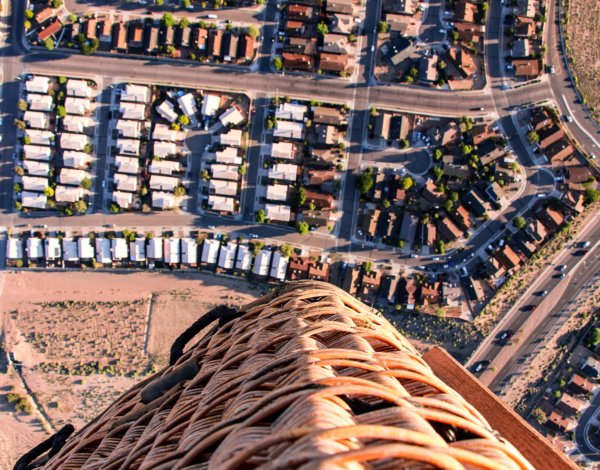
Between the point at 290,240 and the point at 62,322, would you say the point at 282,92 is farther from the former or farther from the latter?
the point at 62,322

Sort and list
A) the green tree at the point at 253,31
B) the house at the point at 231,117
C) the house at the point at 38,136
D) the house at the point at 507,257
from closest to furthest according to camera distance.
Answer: the green tree at the point at 253,31 < the house at the point at 231,117 < the house at the point at 507,257 < the house at the point at 38,136

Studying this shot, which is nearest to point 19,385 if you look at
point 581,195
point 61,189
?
point 61,189

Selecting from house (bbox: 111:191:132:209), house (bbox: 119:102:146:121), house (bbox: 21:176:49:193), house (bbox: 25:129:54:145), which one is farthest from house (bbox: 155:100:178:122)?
house (bbox: 21:176:49:193)

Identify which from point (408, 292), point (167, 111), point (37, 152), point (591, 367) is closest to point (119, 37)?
point (167, 111)

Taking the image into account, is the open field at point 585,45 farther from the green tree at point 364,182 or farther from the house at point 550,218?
the green tree at point 364,182

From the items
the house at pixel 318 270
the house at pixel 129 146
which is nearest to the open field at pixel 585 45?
the house at pixel 318 270

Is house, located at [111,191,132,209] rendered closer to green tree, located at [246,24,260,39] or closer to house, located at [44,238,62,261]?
house, located at [44,238,62,261]
